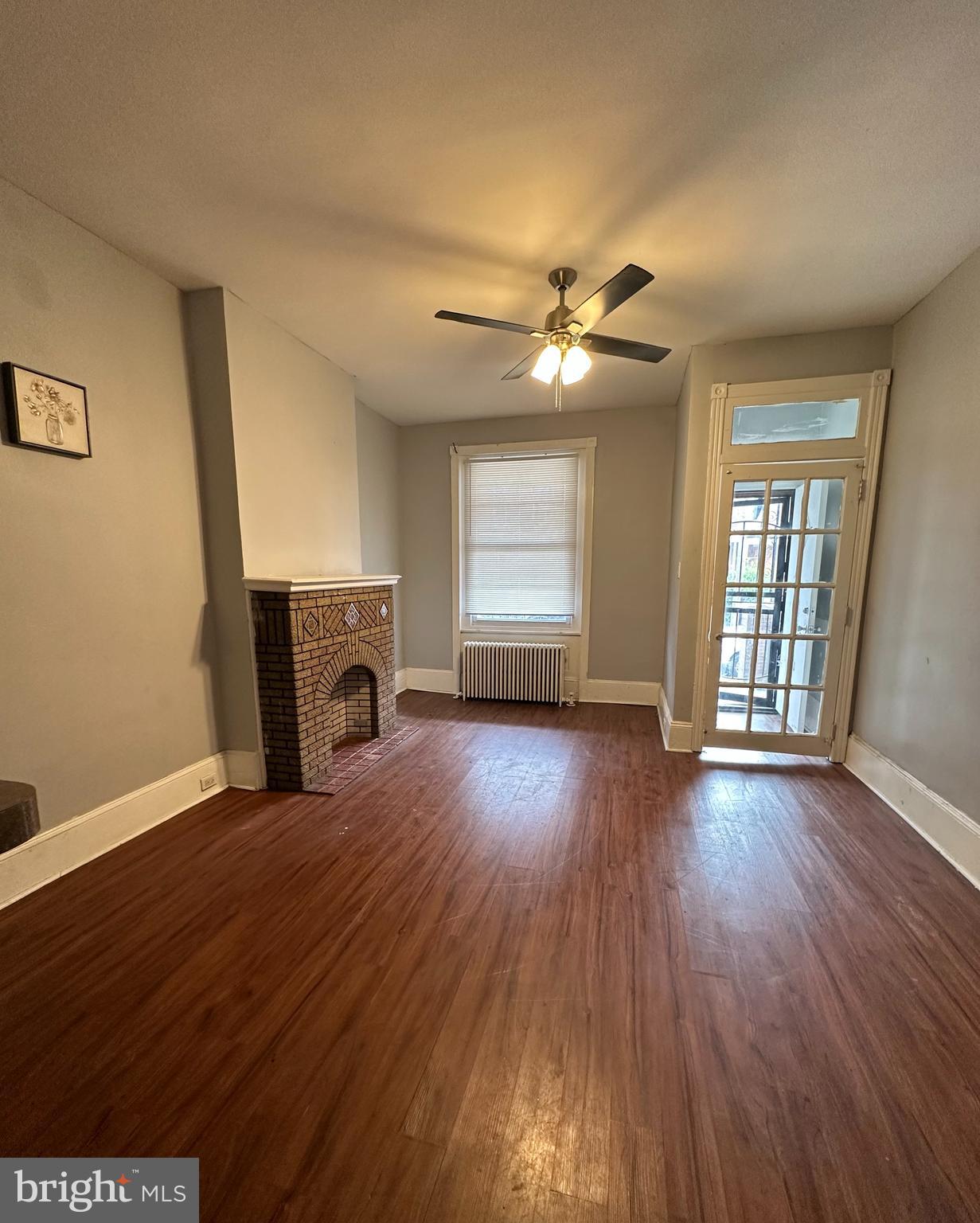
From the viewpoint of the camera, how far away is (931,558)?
2.35 metres

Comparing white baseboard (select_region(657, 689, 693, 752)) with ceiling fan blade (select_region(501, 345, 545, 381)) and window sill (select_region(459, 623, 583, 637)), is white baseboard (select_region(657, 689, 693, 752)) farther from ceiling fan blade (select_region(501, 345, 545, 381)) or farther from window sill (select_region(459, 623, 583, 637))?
ceiling fan blade (select_region(501, 345, 545, 381))

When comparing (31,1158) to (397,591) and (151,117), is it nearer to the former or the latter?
(151,117)

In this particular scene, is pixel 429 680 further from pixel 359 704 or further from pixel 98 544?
pixel 98 544

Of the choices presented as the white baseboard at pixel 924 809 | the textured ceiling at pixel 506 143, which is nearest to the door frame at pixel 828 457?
the white baseboard at pixel 924 809

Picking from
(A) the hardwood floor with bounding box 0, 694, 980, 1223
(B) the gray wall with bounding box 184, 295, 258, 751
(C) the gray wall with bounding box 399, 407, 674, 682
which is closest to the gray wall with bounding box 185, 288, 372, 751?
(B) the gray wall with bounding box 184, 295, 258, 751

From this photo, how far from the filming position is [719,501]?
121 inches

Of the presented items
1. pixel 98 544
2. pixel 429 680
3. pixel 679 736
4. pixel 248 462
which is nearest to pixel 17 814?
pixel 98 544

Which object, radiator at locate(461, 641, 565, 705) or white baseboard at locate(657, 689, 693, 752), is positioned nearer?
white baseboard at locate(657, 689, 693, 752)

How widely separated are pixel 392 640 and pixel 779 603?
2.90m

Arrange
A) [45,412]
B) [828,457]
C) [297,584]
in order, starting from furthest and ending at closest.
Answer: [828,457], [297,584], [45,412]

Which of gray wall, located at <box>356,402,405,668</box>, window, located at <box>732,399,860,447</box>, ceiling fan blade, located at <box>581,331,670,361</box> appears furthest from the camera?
gray wall, located at <box>356,402,405,668</box>

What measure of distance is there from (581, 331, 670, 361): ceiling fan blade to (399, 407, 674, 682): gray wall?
201 cm

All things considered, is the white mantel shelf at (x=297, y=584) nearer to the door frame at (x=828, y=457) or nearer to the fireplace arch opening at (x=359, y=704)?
the fireplace arch opening at (x=359, y=704)

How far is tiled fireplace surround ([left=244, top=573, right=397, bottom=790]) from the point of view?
2623 millimetres
